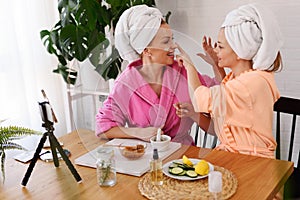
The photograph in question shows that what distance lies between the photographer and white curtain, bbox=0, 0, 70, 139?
238 cm

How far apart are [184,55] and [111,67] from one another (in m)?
0.24

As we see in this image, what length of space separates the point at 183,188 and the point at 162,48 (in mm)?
442

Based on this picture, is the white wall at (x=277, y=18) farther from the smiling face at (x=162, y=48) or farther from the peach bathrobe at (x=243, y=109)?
the smiling face at (x=162, y=48)

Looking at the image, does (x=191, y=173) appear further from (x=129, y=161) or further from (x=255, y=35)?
(x=255, y=35)

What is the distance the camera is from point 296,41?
2.25m

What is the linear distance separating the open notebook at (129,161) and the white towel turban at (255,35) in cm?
44

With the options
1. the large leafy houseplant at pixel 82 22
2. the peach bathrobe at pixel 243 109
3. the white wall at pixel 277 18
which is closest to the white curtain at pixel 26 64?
the large leafy houseplant at pixel 82 22

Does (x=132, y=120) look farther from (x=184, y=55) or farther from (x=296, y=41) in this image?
(x=296, y=41)

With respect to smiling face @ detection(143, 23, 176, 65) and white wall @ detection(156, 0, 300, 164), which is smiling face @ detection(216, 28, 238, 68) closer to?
smiling face @ detection(143, 23, 176, 65)

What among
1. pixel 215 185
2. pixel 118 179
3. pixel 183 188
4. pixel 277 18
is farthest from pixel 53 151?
pixel 277 18

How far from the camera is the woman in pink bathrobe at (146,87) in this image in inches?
46.7

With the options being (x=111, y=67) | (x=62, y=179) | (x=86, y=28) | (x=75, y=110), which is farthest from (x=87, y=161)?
(x=86, y=28)

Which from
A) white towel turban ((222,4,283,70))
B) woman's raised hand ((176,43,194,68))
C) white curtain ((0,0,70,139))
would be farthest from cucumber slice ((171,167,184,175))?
white curtain ((0,0,70,139))

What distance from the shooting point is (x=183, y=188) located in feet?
3.89
